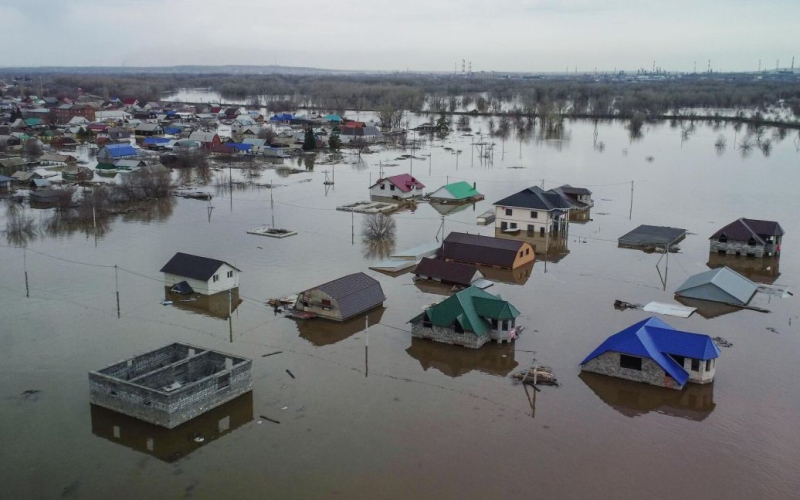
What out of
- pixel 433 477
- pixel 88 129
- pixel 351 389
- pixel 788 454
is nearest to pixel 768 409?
pixel 788 454

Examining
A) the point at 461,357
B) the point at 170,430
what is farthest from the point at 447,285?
the point at 170,430

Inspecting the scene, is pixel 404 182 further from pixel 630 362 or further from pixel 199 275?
pixel 630 362

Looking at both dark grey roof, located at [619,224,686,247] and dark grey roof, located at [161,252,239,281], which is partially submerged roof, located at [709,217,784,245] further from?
dark grey roof, located at [161,252,239,281]

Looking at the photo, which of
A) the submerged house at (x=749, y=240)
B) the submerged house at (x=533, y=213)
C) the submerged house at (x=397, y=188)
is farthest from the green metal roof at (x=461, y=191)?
the submerged house at (x=749, y=240)

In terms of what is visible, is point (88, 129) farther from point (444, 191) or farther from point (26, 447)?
point (26, 447)

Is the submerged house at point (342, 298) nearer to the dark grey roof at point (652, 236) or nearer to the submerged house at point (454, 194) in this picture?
the dark grey roof at point (652, 236)

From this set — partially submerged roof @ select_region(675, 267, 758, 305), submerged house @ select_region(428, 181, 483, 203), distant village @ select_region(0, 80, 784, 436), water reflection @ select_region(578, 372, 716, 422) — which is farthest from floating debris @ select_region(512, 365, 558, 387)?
submerged house @ select_region(428, 181, 483, 203)
